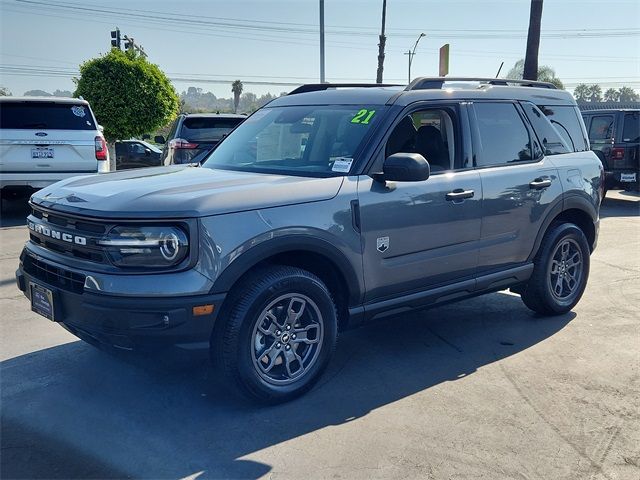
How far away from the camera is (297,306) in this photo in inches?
155

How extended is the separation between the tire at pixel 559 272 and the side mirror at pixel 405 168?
78.0 inches

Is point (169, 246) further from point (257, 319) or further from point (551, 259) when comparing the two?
point (551, 259)

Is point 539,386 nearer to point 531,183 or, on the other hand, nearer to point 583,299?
point 531,183

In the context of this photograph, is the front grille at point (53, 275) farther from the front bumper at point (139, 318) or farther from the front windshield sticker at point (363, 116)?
the front windshield sticker at point (363, 116)

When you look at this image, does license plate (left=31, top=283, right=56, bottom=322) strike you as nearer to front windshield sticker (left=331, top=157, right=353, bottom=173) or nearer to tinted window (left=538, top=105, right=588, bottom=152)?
front windshield sticker (left=331, top=157, right=353, bottom=173)

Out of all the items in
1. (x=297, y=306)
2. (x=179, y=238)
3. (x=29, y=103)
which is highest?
(x=29, y=103)

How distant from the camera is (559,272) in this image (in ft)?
18.9

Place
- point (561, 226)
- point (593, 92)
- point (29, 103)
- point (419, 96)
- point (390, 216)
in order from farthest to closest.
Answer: point (593, 92) → point (29, 103) → point (561, 226) → point (419, 96) → point (390, 216)

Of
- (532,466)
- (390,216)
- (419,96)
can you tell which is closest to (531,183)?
(419,96)

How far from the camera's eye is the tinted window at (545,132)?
18.0 feet

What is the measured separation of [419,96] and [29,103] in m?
7.41

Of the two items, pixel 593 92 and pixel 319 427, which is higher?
pixel 593 92

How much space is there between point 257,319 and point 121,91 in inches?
623

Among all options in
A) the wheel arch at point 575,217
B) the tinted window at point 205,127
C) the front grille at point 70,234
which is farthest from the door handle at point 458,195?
the tinted window at point 205,127
